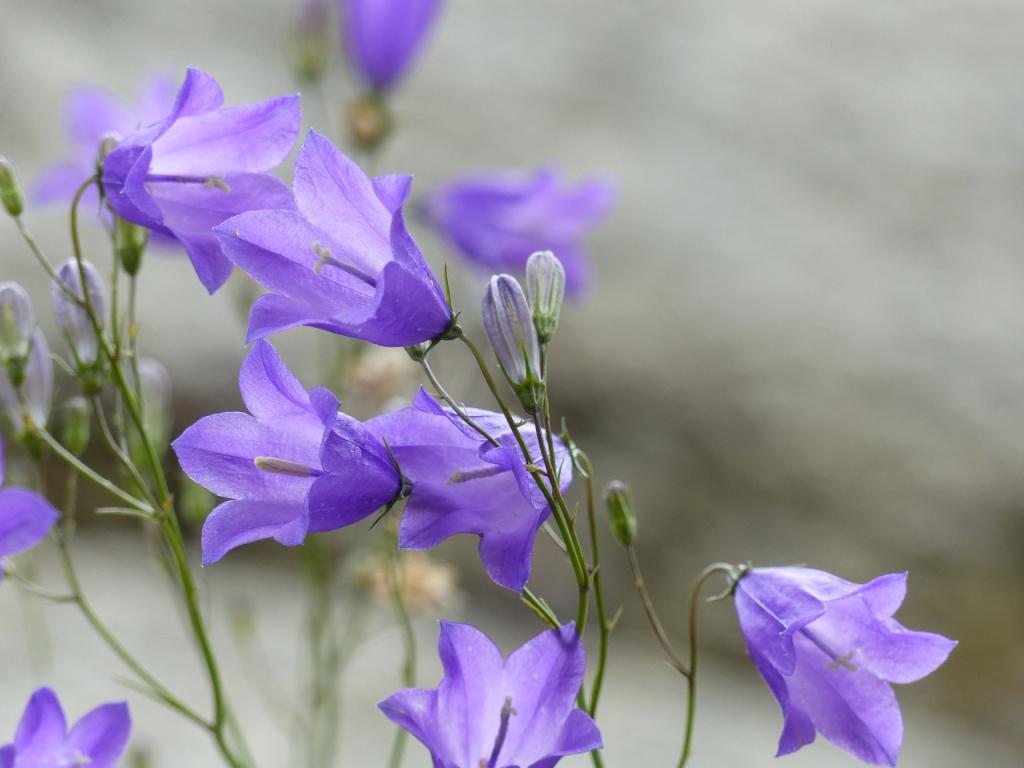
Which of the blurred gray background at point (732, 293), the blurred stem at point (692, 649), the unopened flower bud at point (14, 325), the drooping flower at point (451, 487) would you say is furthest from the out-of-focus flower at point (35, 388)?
the blurred gray background at point (732, 293)

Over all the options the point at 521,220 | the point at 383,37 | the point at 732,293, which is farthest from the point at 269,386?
the point at 732,293

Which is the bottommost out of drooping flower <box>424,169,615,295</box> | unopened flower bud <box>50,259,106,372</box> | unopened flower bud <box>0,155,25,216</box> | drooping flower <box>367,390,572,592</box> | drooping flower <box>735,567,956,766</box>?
drooping flower <box>424,169,615,295</box>

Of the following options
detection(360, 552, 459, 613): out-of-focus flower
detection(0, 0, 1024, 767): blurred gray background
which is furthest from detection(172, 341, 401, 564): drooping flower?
detection(0, 0, 1024, 767): blurred gray background

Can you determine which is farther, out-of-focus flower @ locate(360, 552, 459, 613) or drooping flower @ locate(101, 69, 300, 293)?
out-of-focus flower @ locate(360, 552, 459, 613)

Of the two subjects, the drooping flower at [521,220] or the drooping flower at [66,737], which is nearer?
the drooping flower at [66,737]

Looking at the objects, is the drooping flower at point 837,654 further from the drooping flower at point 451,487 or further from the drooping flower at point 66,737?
the drooping flower at point 66,737

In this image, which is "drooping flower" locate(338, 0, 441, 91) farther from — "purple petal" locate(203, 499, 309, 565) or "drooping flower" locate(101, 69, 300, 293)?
"purple petal" locate(203, 499, 309, 565)
